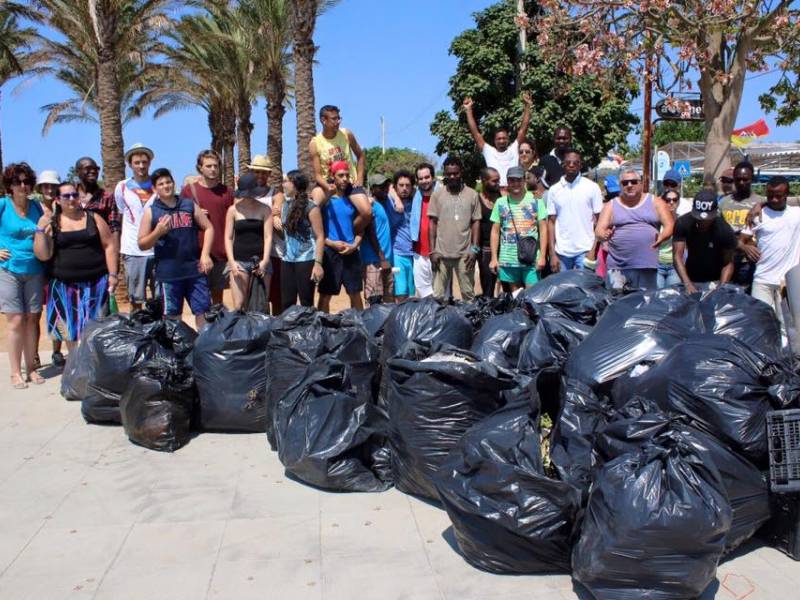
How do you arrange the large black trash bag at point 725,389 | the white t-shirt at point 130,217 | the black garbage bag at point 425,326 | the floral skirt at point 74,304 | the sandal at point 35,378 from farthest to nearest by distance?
the white t-shirt at point 130,217, the sandal at point 35,378, the floral skirt at point 74,304, the black garbage bag at point 425,326, the large black trash bag at point 725,389

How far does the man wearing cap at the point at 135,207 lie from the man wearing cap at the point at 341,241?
5.20 feet

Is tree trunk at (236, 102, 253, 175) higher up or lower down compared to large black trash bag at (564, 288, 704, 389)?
higher up

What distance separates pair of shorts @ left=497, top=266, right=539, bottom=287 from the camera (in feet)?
22.2

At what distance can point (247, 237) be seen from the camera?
21.3 feet

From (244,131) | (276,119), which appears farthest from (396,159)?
(276,119)

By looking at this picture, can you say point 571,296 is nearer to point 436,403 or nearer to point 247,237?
point 436,403

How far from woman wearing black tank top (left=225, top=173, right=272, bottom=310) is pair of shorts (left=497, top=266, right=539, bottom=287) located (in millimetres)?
2063

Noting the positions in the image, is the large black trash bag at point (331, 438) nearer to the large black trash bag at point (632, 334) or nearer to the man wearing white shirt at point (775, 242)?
the large black trash bag at point (632, 334)

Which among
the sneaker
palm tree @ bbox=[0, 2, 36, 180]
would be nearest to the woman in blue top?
the sneaker

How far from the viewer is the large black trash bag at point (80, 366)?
565cm

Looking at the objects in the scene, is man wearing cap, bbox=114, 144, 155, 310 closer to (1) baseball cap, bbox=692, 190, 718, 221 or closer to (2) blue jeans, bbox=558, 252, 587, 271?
(2) blue jeans, bbox=558, 252, 587, 271

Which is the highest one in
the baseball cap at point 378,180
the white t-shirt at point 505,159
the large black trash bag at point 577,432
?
the white t-shirt at point 505,159

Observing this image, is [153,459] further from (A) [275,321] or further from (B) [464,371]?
(B) [464,371]

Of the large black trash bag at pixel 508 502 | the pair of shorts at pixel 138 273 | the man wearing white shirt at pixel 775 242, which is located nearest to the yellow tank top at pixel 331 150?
the pair of shorts at pixel 138 273
